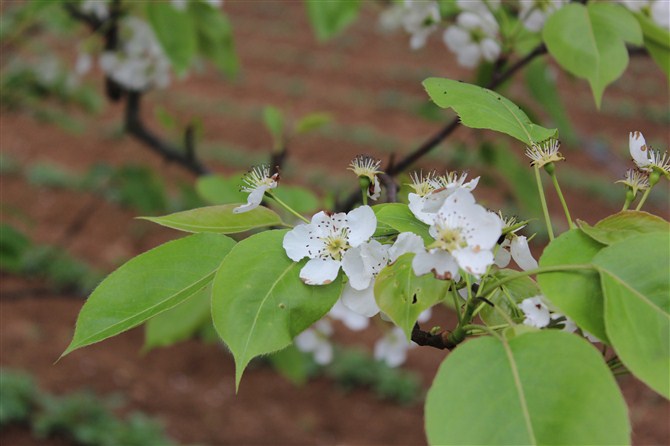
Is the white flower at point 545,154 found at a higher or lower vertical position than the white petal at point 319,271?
higher

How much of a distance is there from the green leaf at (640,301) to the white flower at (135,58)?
5.60 ft

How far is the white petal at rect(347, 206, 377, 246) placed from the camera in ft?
2.85

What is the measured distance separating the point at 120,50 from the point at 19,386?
5.08 feet

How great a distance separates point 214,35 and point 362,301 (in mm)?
1437

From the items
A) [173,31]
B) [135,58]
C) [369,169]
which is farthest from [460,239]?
[135,58]

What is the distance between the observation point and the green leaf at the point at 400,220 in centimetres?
86

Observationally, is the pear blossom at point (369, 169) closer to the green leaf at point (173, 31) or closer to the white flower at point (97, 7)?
the green leaf at point (173, 31)

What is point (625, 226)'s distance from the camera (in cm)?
82

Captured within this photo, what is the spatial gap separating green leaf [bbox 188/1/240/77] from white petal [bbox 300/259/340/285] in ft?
4.16

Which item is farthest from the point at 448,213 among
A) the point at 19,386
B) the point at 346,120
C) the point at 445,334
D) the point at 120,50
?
the point at 346,120

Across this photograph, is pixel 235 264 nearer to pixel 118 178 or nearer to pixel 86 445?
pixel 118 178

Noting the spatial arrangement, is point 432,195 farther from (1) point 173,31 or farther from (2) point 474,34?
(1) point 173,31

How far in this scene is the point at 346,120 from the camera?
722cm

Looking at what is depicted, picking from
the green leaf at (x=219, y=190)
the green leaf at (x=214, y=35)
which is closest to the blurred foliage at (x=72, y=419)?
the green leaf at (x=219, y=190)
